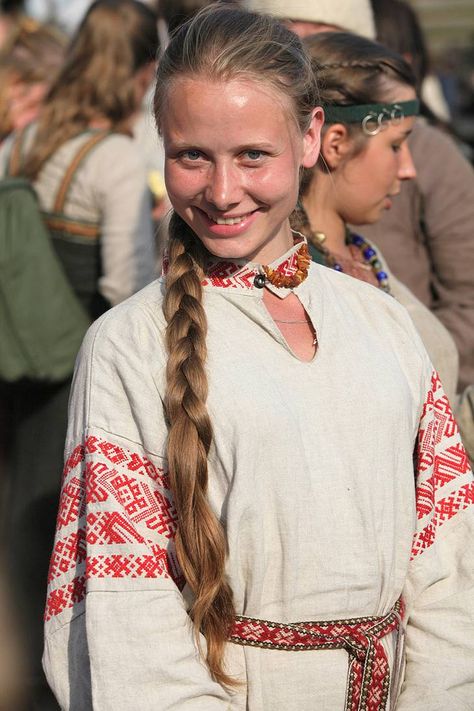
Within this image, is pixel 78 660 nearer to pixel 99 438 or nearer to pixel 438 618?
pixel 99 438

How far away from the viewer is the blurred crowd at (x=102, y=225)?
3.39 m

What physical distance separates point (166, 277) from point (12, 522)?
1964 mm

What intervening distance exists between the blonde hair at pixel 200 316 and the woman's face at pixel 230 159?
4 cm

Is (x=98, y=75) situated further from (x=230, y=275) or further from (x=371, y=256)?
(x=230, y=275)

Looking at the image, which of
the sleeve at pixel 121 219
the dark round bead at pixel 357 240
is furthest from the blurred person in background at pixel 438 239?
the sleeve at pixel 121 219

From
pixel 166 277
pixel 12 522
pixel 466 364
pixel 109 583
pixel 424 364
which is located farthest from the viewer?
pixel 12 522

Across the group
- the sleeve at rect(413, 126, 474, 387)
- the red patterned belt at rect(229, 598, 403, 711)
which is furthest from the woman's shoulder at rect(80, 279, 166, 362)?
the sleeve at rect(413, 126, 474, 387)

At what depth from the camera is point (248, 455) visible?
189 centimetres

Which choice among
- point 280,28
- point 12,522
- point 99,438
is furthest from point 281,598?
point 12,522

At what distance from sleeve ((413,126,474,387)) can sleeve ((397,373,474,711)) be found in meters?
1.19

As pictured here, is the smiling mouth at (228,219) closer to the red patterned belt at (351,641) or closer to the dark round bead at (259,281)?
the dark round bead at (259,281)

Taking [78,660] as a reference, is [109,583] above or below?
above

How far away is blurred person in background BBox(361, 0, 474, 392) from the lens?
336cm

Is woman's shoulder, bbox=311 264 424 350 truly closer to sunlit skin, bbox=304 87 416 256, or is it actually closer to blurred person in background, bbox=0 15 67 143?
sunlit skin, bbox=304 87 416 256
